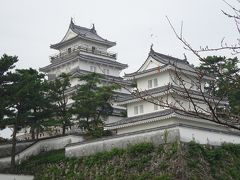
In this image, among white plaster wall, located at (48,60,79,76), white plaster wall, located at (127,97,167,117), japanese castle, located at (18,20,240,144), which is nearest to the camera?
japanese castle, located at (18,20,240,144)

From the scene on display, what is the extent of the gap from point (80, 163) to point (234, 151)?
8683 millimetres

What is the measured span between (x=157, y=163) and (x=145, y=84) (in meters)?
9.71

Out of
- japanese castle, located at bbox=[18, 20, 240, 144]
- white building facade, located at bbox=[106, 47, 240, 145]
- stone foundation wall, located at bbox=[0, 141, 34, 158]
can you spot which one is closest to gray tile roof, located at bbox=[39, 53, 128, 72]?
japanese castle, located at bbox=[18, 20, 240, 144]

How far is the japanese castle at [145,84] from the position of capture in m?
24.0

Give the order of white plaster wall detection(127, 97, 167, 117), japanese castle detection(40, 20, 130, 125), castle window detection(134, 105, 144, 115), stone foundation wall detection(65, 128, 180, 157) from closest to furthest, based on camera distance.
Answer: stone foundation wall detection(65, 128, 180, 157)
white plaster wall detection(127, 97, 167, 117)
castle window detection(134, 105, 144, 115)
japanese castle detection(40, 20, 130, 125)

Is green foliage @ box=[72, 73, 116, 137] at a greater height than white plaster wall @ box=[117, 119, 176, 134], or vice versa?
green foliage @ box=[72, 73, 116, 137]

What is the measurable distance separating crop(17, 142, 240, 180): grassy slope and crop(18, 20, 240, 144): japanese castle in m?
0.98

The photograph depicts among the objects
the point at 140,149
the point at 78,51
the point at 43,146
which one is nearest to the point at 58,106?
the point at 43,146

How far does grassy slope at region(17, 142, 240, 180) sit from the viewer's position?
22.1 meters

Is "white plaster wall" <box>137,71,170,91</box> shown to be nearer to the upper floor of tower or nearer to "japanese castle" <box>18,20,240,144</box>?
"japanese castle" <box>18,20,240,144</box>

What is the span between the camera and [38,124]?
28.7 meters

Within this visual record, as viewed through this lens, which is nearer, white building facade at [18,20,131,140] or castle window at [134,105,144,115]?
castle window at [134,105,144,115]

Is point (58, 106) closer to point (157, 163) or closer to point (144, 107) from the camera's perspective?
point (144, 107)

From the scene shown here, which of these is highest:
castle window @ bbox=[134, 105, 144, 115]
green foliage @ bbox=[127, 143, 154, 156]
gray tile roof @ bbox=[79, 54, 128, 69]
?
gray tile roof @ bbox=[79, 54, 128, 69]
